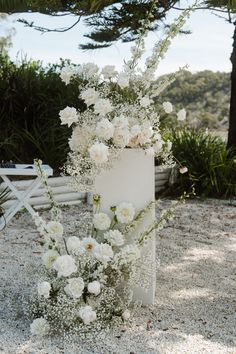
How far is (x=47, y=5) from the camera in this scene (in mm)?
7711

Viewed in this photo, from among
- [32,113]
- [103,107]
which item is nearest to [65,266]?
[103,107]

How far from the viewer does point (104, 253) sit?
9.75 ft

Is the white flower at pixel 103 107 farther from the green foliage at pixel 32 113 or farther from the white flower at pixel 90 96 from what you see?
the green foliage at pixel 32 113

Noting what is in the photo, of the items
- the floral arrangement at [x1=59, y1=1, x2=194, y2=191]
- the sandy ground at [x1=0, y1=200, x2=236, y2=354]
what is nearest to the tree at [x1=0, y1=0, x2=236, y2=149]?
the sandy ground at [x1=0, y1=200, x2=236, y2=354]

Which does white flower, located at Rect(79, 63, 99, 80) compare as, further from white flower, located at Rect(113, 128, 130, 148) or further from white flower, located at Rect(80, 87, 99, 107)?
white flower, located at Rect(113, 128, 130, 148)

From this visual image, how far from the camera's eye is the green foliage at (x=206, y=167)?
7.32m

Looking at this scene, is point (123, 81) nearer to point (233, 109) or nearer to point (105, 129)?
point (105, 129)

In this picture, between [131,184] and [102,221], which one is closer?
[102,221]

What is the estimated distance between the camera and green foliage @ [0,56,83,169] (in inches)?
280

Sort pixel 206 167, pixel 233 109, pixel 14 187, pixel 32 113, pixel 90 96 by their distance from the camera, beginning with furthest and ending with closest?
pixel 233 109
pixel 32 113
pixel 206 167
pixel 14 187
pixel 90 96

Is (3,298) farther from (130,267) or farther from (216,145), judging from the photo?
(216,145)

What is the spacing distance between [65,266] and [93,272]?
239mm

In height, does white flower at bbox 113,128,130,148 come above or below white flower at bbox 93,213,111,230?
above

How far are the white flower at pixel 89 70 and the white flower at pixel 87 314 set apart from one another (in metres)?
1.14
